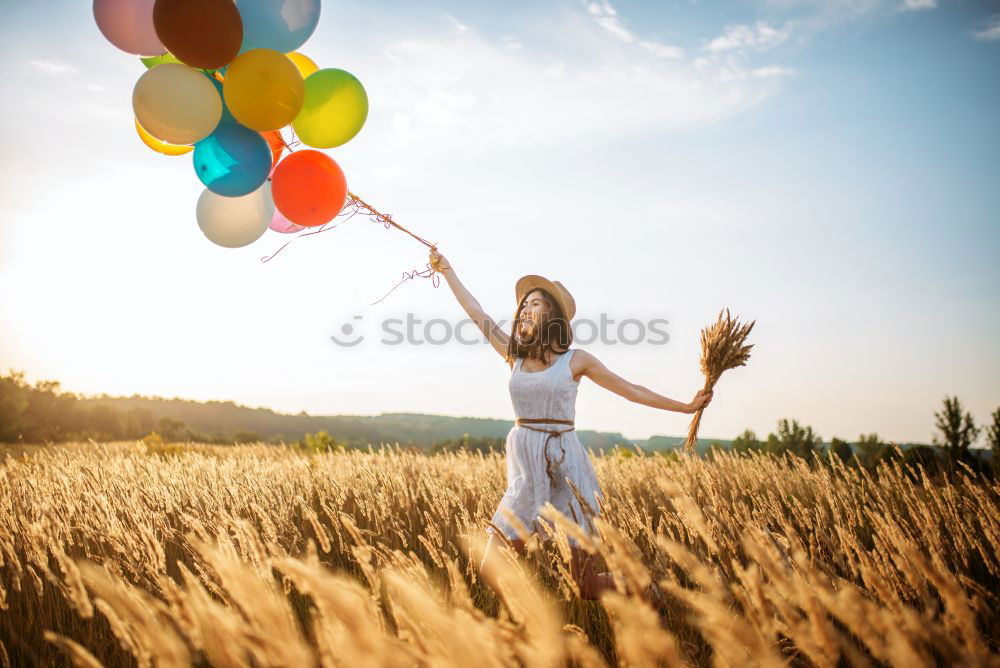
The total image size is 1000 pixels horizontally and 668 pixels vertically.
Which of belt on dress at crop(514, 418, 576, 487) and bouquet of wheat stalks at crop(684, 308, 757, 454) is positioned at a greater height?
bouquet of wheat stalks at crop(684, 308, 757, 454)

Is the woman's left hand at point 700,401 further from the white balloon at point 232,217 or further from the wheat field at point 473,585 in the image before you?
the white balloon at point 232,217

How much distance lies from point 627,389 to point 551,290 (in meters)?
0.85

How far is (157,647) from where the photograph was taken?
0.91m

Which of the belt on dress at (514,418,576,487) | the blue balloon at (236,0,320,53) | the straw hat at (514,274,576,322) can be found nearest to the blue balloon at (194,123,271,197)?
the blue balloon at (236,0,320,53)

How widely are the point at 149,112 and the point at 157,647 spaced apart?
3.13 meters

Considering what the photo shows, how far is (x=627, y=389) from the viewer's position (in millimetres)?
3176

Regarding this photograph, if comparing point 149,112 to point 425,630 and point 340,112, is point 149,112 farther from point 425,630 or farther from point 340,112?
point 425,630

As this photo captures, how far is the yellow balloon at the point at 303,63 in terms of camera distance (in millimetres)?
3956

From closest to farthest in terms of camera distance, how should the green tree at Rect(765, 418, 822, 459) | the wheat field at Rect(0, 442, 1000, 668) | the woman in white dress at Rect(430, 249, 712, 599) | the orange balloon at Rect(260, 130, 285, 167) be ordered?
the wheat field at Rect(0, 442, 1000, 668)
the woman in white dress at Rect(430, 249, 712, 599)
the orange balloon at Rect(260, 130, 285, 167)
the green tree at Rect(765, 418, 822, 459)

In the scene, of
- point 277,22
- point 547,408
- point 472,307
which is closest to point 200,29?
point 277,22

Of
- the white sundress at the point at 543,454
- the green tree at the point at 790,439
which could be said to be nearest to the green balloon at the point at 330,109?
the white sundress at the point at 543,454

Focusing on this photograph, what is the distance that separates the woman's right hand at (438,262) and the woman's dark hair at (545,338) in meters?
0.82

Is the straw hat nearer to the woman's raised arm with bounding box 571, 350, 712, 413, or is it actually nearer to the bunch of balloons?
the woman's raised arm with bounding box 571, 350, 712, 413

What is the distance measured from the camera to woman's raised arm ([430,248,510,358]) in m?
3.73
